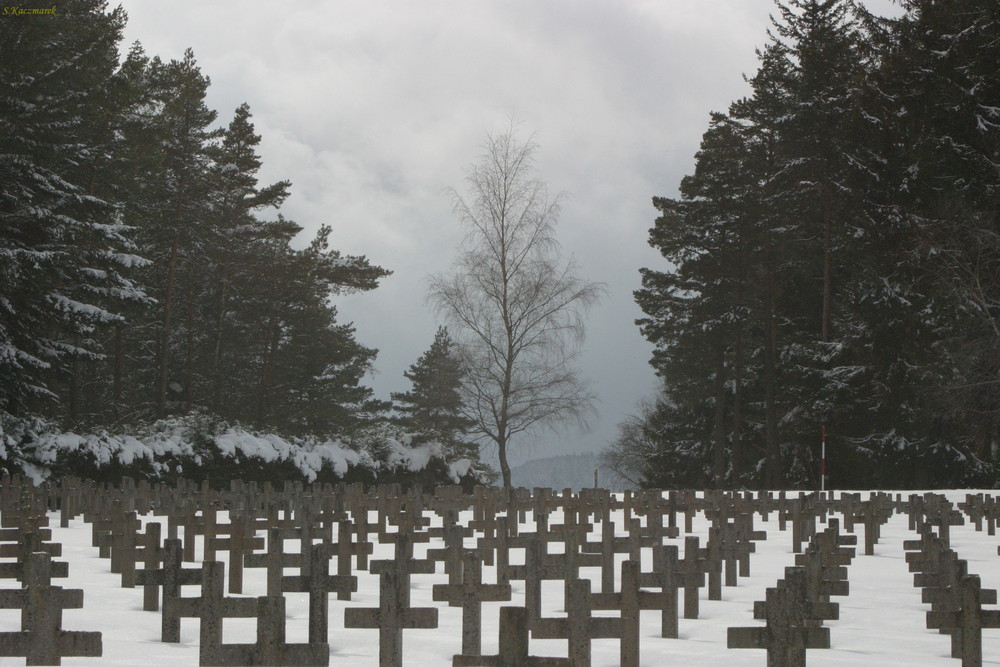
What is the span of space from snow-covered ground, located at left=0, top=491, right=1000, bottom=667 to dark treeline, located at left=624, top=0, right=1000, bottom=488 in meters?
17.6

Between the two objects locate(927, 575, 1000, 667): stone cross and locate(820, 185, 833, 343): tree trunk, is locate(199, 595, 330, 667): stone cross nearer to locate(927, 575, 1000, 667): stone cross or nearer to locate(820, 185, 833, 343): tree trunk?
locate(927, 575, 1000, 667): stone cross

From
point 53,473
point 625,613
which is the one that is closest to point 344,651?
point 625,613

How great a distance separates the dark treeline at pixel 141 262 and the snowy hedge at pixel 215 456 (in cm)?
108

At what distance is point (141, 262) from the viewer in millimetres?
29094

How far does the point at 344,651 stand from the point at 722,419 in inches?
1344

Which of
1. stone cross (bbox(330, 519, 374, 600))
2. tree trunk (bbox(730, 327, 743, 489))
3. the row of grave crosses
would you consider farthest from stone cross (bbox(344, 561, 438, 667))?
tree trunk (bbox(730, 327, 743, 489))

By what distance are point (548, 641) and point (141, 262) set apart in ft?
78.3

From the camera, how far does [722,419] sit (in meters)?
39.8

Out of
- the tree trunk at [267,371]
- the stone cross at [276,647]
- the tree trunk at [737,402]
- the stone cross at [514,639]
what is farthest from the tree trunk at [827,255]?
the stone cross at [514,639]

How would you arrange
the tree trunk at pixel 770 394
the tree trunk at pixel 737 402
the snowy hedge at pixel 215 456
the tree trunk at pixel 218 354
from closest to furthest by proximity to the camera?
1. the snowy hedge at pixel 215 456
2. the tree trunk at pixel 770 394
3. the tree trunk at pixel 737 402
4. the tree trunk at pixel 218 354

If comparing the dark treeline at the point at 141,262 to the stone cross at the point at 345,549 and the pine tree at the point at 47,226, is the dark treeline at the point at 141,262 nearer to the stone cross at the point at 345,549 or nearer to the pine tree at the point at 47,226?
the pine tree at the point at 47,226

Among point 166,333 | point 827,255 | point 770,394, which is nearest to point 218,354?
point 166,333

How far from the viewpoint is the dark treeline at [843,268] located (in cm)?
2873

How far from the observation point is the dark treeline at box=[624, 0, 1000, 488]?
94.3ft
